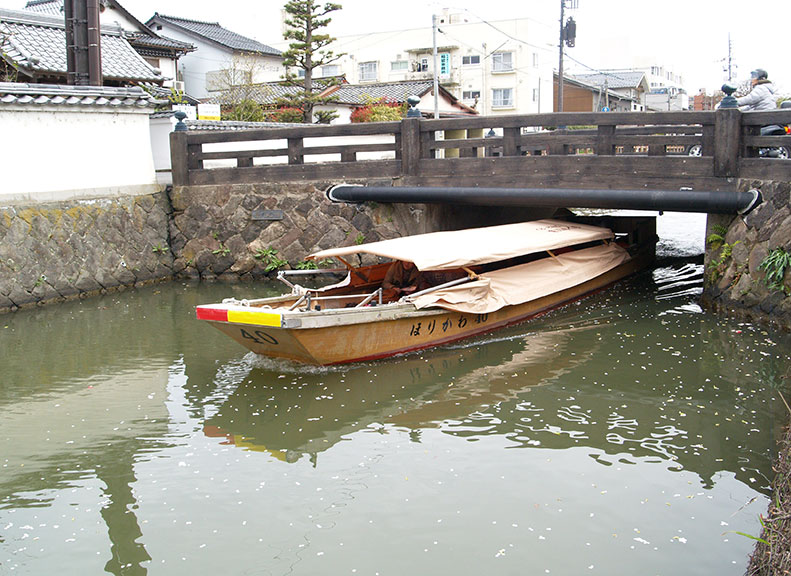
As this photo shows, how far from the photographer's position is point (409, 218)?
15.9 m

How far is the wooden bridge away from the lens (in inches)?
473

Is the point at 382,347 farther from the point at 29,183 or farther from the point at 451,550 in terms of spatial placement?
the point at 29,183

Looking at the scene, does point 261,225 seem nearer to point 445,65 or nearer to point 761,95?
point 761,95

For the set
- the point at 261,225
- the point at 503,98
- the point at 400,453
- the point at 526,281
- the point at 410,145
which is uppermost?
the point at 503,98

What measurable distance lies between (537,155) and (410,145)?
8.55 ft

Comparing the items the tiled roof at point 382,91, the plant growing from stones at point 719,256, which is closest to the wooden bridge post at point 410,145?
the plant growing from stones at point 719,256

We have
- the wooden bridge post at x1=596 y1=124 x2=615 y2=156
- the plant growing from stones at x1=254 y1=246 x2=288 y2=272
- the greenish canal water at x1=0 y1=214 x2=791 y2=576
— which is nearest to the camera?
the greenish canal water at x1=0 y1=214 x2=791 y2=576

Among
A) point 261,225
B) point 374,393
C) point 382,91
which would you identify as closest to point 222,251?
point 261,225

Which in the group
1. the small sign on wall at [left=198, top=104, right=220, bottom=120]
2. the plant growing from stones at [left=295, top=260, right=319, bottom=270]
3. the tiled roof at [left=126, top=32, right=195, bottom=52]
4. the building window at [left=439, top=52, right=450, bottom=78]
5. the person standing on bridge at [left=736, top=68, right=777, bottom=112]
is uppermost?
the building window at [left=439, top=52, right=450, bottom=78]

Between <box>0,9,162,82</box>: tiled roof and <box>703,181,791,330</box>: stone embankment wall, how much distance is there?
16427 mm

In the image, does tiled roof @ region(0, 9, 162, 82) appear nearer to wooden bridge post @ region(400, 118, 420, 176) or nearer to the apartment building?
wooden bridge post @ region(400, 118, 420, 176)

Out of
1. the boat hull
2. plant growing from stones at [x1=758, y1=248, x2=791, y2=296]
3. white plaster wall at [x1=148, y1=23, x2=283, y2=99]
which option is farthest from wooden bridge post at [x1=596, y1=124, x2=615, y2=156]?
white plaster wall at [x1=148, y1=23, x2=283, y2=99]

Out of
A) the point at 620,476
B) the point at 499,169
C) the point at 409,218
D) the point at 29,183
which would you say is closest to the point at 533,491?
the point at 620,476

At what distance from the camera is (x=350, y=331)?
9617mm
